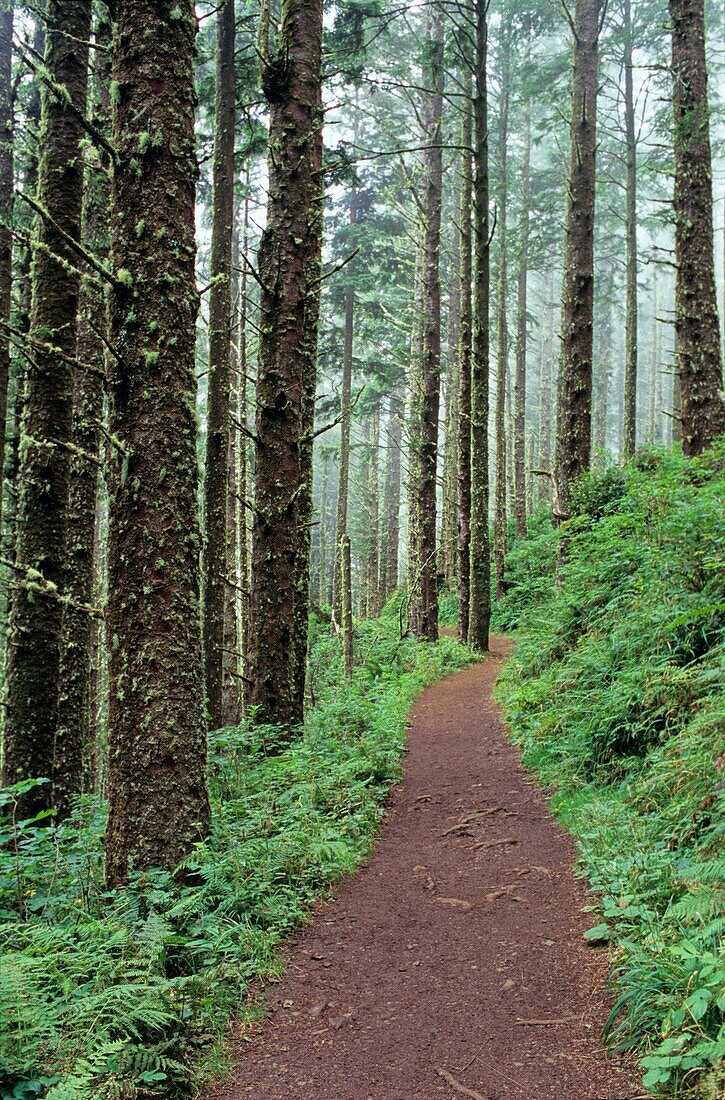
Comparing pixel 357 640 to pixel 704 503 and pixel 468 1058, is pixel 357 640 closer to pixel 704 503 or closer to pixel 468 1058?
pixel 704 503

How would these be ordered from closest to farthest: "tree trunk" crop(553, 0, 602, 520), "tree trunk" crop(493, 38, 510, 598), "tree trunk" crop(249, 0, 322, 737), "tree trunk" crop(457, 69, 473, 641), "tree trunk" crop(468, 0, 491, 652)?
1. "tree trunk" crop(249, 0, 322, 737)
2. "tree trunk" crop(553, 0, 602, 520)
3. "tree trunk" crop(468, 0, 491, 652)
4. "tree trunk" crop(457, 69, 473, 641)
5. "tree trunk" crop(493, 38, 510, 598)

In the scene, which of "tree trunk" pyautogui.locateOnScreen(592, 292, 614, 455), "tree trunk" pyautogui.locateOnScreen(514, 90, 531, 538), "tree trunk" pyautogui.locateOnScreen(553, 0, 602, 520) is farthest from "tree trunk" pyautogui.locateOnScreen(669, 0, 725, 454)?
"tree trunk" pyautogui.locateOnScreen(592, 292, 614, 455)

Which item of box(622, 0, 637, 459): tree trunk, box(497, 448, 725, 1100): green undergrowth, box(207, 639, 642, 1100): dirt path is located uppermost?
box(622, 0, 637, 459): tree trunk

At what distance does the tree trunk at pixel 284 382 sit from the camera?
762cm

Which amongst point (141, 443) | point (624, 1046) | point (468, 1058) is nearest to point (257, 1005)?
point (468, 1058)

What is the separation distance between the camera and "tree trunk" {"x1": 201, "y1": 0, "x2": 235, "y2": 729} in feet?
27.9

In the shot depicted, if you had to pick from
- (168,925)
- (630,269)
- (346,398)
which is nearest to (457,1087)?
(168,925)

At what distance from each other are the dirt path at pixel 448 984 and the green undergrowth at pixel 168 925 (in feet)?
0.68

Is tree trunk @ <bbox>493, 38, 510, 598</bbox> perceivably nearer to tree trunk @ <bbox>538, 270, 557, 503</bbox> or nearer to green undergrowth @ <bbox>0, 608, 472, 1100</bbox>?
tree trunk @ <bbox>538, 270, 557, 503</bbox>

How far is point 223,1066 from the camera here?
3.09 meters

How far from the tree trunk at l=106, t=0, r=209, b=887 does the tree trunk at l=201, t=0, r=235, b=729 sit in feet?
13.3

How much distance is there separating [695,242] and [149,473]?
29.4 feet

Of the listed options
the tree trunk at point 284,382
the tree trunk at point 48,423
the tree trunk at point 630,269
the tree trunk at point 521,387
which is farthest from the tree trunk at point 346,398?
the tree trunk at point 48,423

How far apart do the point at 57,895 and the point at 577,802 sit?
386 cm
